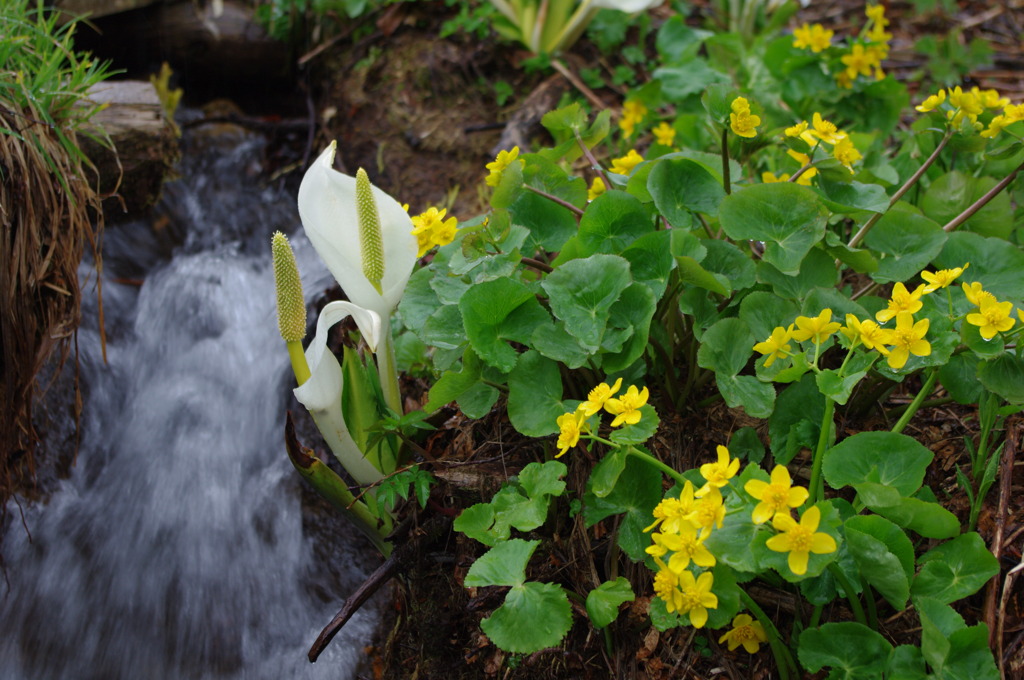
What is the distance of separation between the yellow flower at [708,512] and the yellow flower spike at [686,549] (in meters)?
0.02

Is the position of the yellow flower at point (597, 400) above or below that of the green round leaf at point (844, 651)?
above

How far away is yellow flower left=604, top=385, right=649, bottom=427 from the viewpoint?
111 centimetres

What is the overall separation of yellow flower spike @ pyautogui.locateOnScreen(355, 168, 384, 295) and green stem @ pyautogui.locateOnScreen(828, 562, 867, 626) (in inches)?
35.5

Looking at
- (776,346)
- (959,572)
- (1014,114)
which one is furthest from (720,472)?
(1014,114)

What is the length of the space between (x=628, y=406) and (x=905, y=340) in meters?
0.40

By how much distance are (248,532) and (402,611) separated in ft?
1.46

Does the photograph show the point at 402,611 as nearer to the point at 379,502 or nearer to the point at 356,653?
the point at 356,653

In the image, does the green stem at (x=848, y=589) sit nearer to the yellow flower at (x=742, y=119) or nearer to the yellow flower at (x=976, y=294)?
the yellow flower at (x=976, y=294)

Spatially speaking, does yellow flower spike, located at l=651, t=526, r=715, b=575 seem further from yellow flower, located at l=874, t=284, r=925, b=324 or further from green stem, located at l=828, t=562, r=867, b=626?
yellow flower, located at l=874, t=284, r=925, b=324

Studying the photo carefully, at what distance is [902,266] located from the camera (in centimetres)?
142

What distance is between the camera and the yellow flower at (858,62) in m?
2.14

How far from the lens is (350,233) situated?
147 cm

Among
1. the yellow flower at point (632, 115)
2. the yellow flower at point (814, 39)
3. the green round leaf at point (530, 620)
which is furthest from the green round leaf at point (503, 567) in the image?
the yellow flower at point (814, 39)

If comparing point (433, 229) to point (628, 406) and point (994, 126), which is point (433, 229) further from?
point (994, 126)
